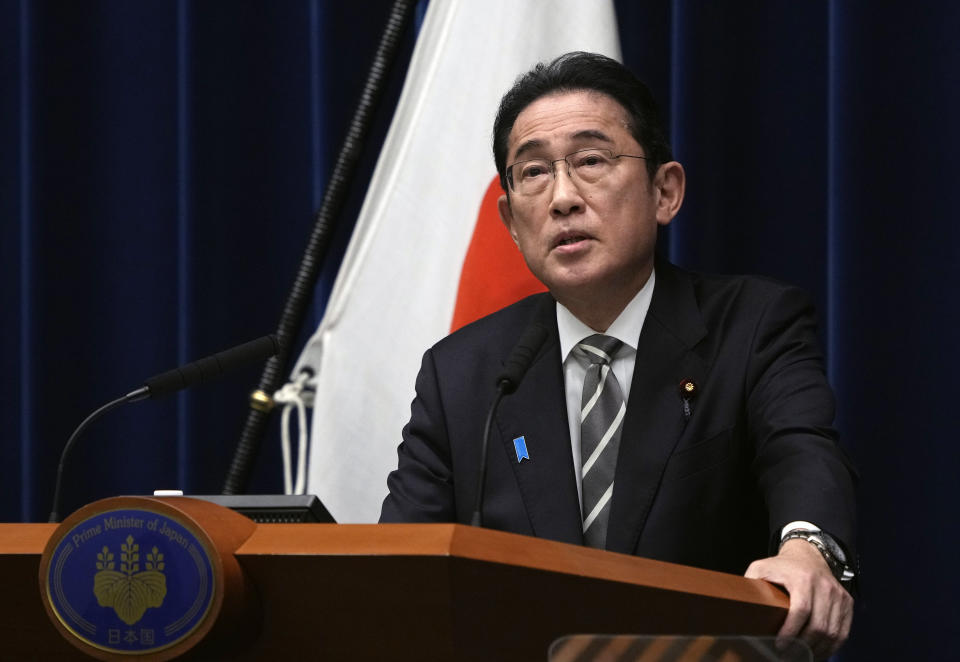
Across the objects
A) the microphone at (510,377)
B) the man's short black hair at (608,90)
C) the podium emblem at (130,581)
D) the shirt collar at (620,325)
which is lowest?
the podium emblem at (130,581)

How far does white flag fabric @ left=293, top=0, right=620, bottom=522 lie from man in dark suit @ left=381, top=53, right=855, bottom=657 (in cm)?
20

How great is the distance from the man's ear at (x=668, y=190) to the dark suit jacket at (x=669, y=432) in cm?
11

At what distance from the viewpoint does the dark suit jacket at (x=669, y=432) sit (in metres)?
1.50

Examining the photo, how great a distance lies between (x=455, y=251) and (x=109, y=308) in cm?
88

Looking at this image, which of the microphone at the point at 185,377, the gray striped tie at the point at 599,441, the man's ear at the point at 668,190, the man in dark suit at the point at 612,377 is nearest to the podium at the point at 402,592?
the microphone at the point at 185,377

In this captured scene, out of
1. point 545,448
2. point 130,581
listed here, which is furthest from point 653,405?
point 130,581

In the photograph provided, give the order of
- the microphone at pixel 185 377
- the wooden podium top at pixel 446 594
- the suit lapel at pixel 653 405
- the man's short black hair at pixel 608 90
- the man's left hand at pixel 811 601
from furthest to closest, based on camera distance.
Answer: the man's short black hair at pixel 608 90 < the suit lapel at pixel 653 405 < the microphone at pixel 185 377 < the man's left hand at pixel 811 601 < the wooden podium top at pixel 446 594

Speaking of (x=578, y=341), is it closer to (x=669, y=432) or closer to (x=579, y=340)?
(x=579, y=340)

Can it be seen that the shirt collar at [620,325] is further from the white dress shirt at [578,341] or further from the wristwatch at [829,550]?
the wristwatch at [829,550]

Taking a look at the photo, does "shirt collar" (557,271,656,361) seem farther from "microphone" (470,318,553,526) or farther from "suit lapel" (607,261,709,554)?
"microphone" (470,318,553,526)

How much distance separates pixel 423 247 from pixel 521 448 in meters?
0.57

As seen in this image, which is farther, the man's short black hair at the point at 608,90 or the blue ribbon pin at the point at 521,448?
the man's short black hair at the point at 608,90

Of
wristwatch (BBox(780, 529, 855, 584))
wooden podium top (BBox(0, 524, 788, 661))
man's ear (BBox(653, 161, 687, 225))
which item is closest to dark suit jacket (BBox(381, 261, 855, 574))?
man's ear (BBox(653, 161, 687, 225))

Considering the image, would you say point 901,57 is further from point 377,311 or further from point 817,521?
point 817,521
